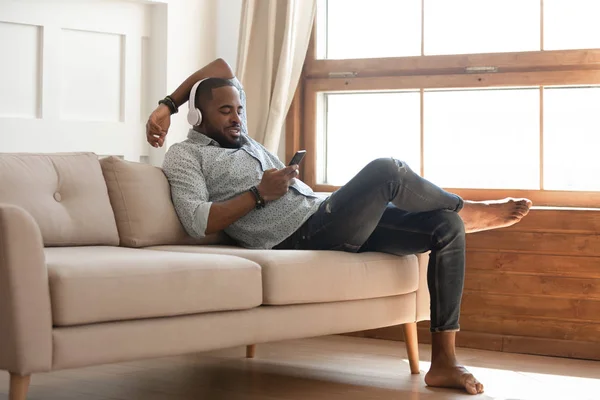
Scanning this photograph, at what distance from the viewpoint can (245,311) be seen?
2.75 metres

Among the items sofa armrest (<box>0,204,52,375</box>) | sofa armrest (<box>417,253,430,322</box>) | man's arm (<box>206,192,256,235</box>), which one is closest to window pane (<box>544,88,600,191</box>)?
sofa armrest (<box>417,253,430,322</box>)

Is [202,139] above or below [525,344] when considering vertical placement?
above

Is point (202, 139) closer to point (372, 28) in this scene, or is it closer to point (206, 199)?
point (206, 199)

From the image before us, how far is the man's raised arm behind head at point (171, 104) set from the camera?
3.25 meters

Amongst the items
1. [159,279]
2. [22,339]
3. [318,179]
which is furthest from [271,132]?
[22,339]

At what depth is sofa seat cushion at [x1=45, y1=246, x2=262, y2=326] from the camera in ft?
7.59

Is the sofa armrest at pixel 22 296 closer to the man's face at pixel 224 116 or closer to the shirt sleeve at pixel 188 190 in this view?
the shirt sleeve at pixel 188 190

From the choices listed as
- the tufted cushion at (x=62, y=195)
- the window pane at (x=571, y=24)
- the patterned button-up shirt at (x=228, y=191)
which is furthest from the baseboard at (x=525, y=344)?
the tufted cushion at (x=62, y=195)

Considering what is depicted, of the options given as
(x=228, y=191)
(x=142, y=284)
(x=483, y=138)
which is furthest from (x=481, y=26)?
(x=142, y=284)

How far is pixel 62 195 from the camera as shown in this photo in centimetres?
300

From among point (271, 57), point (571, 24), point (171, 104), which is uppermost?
point (571, 24)

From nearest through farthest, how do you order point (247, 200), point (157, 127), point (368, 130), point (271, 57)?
point (247, 200) < point (157, 127) < point (271, 57) < point (368, 130)

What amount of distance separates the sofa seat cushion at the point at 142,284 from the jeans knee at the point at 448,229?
0.66 m

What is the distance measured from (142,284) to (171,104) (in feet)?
3.61
